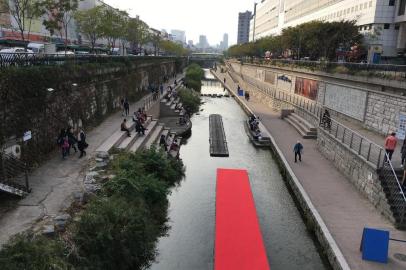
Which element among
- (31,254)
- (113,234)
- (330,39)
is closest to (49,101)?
(113,234)

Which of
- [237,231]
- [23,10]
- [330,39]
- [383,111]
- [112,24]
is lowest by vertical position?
[237,231]

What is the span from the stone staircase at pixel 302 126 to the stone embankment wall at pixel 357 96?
275cm

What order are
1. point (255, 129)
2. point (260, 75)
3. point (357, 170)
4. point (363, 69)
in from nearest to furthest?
point (357, 170) < point (363, 69) < point (255, 129) < point (260, 75)

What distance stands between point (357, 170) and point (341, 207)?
3.35 metres

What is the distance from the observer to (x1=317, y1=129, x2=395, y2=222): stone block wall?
53.9ft

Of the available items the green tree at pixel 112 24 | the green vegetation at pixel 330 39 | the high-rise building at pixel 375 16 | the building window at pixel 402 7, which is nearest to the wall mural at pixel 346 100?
the green vegetation at pixel 330 39

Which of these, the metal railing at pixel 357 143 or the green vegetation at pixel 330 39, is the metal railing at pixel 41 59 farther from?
the green vegetation at pixel 330 39

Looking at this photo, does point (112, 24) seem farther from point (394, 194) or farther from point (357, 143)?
point (394, 194)

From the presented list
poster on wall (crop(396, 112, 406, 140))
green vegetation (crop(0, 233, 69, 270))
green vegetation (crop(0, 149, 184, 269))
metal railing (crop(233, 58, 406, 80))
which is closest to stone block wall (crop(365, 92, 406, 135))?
metal railing (crop(233, 58, 406, 80))

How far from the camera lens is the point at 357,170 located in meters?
19.4

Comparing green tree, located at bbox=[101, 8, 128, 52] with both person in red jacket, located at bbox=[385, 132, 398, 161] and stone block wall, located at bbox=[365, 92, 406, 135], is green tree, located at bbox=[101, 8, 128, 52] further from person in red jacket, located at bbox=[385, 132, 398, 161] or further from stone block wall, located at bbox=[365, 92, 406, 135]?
person in red jacket, located at bbox=[385, 132, 398, 161]

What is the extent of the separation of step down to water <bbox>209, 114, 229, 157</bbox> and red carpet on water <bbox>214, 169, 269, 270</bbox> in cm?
688

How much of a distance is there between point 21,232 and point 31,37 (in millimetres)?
49792

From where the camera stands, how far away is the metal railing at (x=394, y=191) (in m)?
14.9
